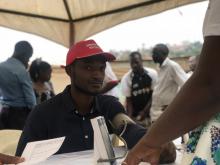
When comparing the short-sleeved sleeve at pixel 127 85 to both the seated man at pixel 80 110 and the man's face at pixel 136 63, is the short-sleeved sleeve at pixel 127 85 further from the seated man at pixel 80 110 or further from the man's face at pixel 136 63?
the seated man at pixel 80 110

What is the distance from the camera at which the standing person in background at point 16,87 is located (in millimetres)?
3990

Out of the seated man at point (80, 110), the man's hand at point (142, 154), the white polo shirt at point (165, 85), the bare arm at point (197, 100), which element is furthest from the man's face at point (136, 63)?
the bare arm at point (197, 100)

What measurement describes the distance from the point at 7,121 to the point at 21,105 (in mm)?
211

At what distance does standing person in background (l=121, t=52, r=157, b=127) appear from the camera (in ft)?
16.2

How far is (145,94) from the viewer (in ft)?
16.2

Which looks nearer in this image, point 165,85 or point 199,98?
point 199,98

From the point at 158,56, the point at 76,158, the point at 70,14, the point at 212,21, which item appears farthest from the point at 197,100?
the point at 158,56

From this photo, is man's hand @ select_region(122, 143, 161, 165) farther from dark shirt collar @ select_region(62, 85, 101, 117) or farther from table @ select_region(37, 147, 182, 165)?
dark shirt collar @ select_region(62, 85, 101, 117)

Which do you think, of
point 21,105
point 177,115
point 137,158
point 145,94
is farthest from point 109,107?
point 145,94

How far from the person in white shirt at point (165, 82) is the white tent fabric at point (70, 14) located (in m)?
0.81

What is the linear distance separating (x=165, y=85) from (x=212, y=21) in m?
3.80

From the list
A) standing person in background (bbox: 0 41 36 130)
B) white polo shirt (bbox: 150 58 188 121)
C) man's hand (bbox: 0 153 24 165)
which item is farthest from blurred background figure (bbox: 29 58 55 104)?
man's hand (bbox: 0 153 24 165)

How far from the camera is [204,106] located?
802 millimetres

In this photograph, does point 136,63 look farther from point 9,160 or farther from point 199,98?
point 199,98
